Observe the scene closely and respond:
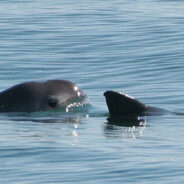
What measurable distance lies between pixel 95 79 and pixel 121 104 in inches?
206

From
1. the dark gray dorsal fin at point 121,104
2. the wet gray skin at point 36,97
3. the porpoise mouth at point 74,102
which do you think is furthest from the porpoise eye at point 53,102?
the dark gray dorsal fin at point 121,104

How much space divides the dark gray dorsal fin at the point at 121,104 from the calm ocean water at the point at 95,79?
0.99ft

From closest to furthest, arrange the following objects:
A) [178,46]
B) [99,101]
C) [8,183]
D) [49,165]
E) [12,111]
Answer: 1. [8,183]
2. [49,165]
3. [12,111]
4. [99,101]
5. [178,46]

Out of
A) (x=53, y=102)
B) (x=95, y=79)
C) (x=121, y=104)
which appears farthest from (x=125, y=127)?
(x=95, y=79)

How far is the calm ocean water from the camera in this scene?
45.9ft

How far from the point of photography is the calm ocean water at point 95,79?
14.0 m

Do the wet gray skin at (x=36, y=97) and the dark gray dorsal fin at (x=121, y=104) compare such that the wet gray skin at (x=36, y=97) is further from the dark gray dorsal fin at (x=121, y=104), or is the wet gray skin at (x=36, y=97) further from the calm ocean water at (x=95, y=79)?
the dark gray dorsal fin at (x=121, y=104)

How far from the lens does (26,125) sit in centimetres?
1720

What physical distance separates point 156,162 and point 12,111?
4.71m

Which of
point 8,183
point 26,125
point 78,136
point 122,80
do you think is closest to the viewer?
point 8,183

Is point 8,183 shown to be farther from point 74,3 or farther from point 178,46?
point 74,3

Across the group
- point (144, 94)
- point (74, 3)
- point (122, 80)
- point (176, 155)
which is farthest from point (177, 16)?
point (176, 155)

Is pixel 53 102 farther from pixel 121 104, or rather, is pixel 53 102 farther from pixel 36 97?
pixel 121 104

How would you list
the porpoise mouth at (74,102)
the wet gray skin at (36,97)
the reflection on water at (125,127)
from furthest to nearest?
the porpoise mouth at (74,102)
the wet gray skin at (36,97)
the reflection on water at (125,127)
